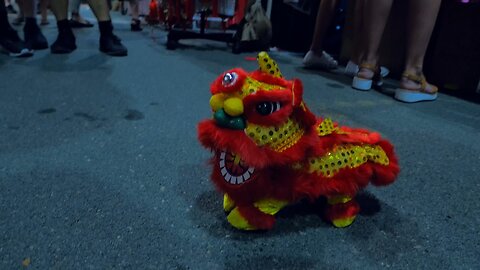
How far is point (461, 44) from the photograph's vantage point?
1.48 metres

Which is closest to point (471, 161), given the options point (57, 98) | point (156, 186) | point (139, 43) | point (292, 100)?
point (292, 100)

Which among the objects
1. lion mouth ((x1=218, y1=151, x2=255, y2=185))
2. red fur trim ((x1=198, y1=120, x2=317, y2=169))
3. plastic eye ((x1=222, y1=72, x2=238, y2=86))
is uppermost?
plastic eye ((x1=222, y1=72, x2=238, y2=86))

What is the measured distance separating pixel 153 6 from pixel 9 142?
2097 millimetres

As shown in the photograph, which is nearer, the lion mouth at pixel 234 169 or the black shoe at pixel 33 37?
the lion mouth at pixel 234 169

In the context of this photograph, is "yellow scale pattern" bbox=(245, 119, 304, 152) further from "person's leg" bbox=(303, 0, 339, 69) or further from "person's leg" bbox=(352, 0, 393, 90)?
"person's leg" bbox=(303, 0, 339, 69)

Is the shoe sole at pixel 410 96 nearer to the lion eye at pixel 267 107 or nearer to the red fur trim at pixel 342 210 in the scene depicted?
the red fur trim at pixel 342 210

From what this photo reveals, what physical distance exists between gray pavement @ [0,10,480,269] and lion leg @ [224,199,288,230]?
0.02 metres

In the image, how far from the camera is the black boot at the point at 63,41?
1.70 metres

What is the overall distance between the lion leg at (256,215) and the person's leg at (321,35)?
1300 mm

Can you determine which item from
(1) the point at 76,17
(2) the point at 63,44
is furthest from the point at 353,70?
(1) the point at 76,17

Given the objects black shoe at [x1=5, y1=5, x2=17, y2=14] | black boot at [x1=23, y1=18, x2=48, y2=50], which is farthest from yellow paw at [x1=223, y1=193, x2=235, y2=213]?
black shoe at [x1=5, y1=5, x2=17, y2=14]

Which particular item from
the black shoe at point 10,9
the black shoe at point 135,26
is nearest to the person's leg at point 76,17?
the black shoe at point 135,26

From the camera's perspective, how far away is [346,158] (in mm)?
542

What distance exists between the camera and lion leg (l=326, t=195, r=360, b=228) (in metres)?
0.57
